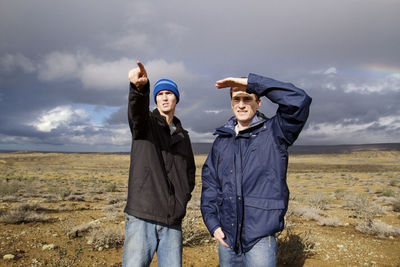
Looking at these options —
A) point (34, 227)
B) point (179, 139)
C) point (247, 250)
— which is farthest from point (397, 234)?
point (34, 227)

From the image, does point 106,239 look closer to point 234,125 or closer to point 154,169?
point 154,169

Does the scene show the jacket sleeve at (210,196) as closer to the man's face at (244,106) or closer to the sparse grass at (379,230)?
the man's face at (244,106)

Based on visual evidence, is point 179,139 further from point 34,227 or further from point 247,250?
point 34,227

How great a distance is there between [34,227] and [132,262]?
5.09 meters

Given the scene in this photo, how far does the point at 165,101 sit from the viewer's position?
2.60 metres

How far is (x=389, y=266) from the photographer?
436 cm

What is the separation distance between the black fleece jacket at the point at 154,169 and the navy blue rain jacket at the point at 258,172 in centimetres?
34

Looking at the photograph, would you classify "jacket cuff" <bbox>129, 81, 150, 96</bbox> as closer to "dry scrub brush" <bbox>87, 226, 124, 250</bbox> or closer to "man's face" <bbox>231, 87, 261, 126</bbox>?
"man's face" <bbox>231, 87, 261, 126</bbox>

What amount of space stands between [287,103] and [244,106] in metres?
0.46

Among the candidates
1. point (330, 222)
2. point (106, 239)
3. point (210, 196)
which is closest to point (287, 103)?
point (210, 196)

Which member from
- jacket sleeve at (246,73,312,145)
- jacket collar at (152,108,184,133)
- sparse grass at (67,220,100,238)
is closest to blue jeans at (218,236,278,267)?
jacket sleeve at (246,73,312,145)

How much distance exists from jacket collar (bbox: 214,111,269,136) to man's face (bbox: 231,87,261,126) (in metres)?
0.06

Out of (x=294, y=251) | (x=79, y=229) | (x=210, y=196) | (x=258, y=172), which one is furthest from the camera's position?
(x=79, y=229)

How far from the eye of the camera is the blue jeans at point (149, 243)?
217 centimetres
